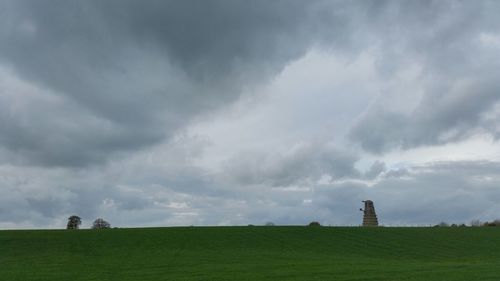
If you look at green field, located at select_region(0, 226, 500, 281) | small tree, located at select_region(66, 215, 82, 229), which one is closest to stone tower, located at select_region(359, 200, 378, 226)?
green field, located at select_region(0, 226, 500, 281)

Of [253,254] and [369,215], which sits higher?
[369,215]

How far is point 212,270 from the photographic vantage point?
97.0ft

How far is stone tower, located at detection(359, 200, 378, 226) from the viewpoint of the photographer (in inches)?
3656

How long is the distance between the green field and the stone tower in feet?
74.5

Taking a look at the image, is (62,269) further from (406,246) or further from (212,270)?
(406,246)

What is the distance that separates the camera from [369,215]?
307 feet

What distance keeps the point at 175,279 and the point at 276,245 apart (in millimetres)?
28060

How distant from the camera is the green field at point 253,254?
90.4 ft

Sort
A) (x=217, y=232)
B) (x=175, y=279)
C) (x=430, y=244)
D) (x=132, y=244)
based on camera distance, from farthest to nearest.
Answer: (x=217, y=232), (x=430, y=244), (x=132, y=244), (x=175, y=279)

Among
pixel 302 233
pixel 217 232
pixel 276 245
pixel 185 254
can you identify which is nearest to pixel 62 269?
pixel 185 254

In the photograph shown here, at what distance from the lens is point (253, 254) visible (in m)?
43.6

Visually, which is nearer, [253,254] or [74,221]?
[253,254]

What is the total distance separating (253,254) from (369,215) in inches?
2141

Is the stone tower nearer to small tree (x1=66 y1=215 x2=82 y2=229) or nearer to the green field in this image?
the green field
